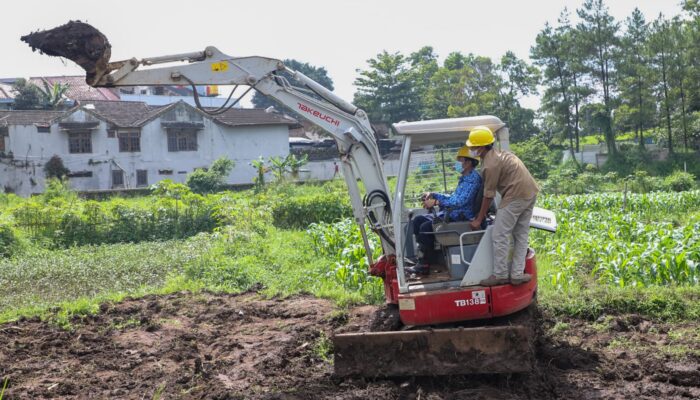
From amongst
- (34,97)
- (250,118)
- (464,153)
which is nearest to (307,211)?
(464,153)

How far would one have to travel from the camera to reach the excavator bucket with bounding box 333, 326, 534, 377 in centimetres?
780

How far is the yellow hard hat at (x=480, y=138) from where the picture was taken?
27.3ft

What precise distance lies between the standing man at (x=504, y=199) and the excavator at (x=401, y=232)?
110 mm

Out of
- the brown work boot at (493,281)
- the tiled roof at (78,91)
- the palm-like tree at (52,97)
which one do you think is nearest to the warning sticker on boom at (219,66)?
the brown work boot at (493,281)

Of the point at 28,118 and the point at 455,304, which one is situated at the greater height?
the point at 28,118

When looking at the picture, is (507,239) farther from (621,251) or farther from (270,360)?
(621,251)

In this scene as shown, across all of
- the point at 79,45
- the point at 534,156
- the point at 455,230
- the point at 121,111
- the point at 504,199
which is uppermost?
the point at 121,111

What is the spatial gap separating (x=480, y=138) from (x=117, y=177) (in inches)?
1725

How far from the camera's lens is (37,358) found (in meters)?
9.85

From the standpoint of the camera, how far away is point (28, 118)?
48469 mm

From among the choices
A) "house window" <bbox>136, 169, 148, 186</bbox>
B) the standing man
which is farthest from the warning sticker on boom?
"house window" <bbox>136, 169, 148, 186</bbox>

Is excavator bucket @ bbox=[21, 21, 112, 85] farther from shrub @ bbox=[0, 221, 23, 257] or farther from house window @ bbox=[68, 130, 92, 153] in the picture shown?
house window @ bbox=[68, 130, 92, 153]

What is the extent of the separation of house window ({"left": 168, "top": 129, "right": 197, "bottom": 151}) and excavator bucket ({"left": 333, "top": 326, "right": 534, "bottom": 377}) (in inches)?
1731

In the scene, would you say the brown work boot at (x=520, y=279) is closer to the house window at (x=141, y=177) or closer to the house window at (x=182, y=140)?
the house window at (x=141, y=177)
